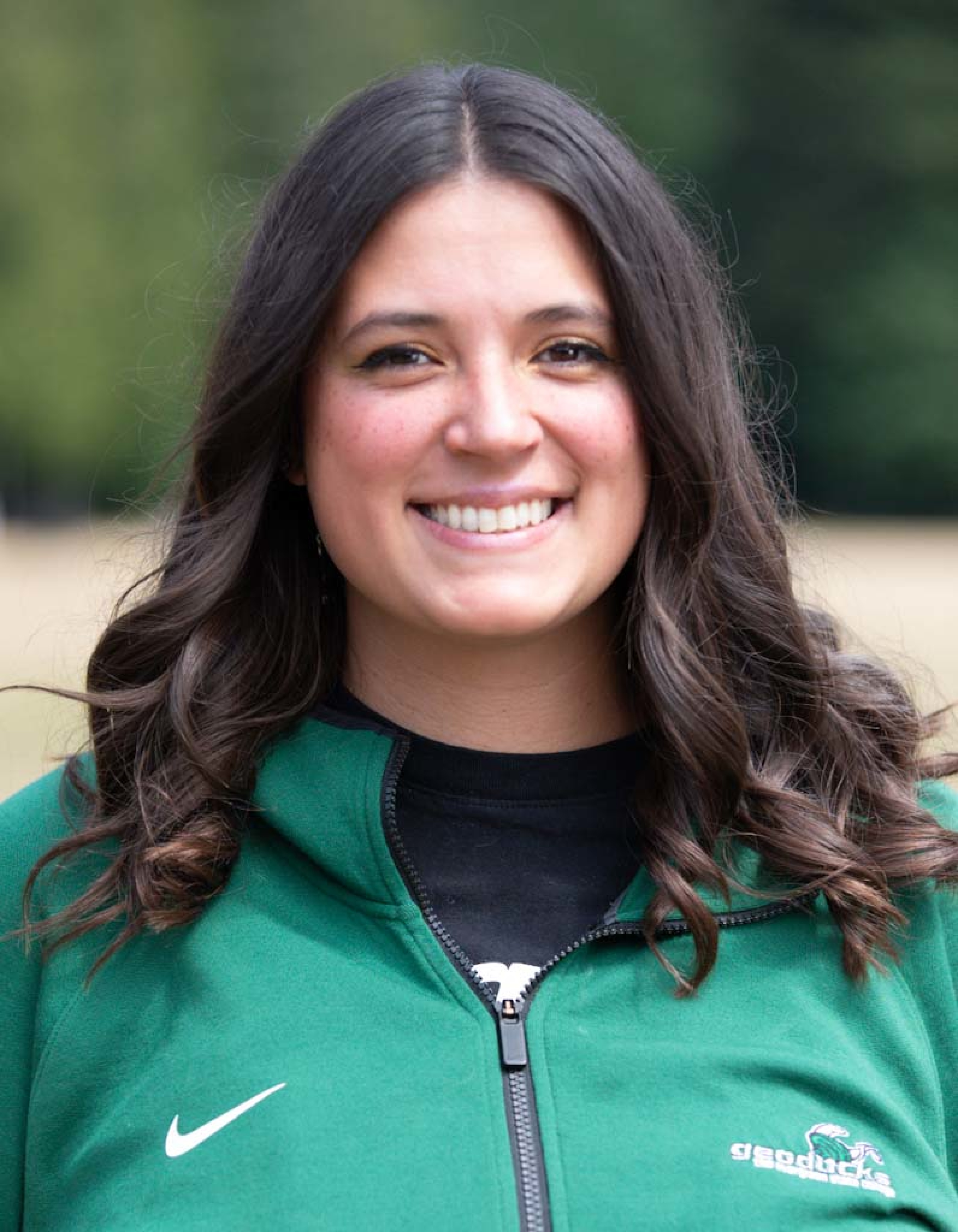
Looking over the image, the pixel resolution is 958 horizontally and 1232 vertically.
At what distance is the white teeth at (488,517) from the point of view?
2535mm

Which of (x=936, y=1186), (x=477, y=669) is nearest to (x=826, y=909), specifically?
(x=936, y=1186)

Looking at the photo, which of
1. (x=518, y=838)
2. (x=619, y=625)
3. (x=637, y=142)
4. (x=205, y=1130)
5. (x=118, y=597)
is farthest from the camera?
(x=637, y=142)

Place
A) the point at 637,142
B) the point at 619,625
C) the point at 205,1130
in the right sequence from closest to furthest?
1. the point at 205,1130
2. the point at 619,625
3. the point at 637,142

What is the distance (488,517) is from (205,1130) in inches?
33.6

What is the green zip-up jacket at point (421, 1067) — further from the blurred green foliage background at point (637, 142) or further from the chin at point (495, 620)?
the blurred green foliage background at point (637, 142)

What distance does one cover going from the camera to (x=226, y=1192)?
229 centimetres

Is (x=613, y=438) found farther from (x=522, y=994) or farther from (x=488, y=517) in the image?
(x=522, y=994)

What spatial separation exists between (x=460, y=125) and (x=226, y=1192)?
1.42 meters

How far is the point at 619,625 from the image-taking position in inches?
110

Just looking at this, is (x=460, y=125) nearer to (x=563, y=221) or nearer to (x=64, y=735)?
(x=563, y=221)

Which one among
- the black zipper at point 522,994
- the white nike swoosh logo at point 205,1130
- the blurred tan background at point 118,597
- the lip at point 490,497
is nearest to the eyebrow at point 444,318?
the lip at point 490,497

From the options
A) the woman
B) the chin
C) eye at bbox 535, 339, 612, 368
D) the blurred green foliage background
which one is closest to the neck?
the woman

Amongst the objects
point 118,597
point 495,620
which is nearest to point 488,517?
point 495,620

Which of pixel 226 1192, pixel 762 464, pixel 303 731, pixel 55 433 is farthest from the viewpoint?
pixel 55 433
